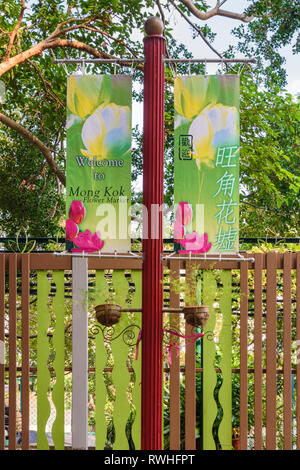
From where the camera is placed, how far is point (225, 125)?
10.6ft

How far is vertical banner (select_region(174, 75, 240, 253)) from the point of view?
10.5 ft

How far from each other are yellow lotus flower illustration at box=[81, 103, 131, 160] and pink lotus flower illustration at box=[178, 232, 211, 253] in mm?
670

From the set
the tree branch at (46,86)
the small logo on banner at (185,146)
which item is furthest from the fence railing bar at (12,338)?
the tree branch at (46,86)

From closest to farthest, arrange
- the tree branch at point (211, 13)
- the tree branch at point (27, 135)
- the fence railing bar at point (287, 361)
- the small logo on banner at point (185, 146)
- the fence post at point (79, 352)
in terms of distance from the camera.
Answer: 1. the small logo on banner at point (185, 146)
2. the fence post at point (79, 352)
3. the fence railing bar at point (287, 361)
4. the tree branch at point (27, 135)
5. the tree branch at point (211, 13)

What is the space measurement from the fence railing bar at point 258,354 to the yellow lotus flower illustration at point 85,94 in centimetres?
150

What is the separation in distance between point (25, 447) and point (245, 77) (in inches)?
189

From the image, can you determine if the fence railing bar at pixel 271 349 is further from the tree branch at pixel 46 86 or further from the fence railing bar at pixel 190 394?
the tree branch at pixel 46 86

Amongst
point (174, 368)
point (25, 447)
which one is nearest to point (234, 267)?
point (174, 368)

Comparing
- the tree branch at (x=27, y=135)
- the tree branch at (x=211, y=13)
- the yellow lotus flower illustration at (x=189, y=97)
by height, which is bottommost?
the yellow lotus flower illustration at (x=189, y=97)

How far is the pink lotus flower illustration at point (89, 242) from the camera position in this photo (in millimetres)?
3264

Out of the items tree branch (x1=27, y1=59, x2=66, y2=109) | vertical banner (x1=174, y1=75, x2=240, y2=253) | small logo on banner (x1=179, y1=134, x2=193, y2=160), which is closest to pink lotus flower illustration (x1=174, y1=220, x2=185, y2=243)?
vertical banner (x1=174, y1=75, x2=240, y2=253)

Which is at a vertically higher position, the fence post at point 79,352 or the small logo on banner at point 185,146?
the small logo on banner at point 185,146

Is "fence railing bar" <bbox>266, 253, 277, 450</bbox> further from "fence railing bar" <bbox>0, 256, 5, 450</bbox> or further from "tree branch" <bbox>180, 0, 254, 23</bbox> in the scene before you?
"tree branch" <bbox>180, 0, 254, 23</bbox>
